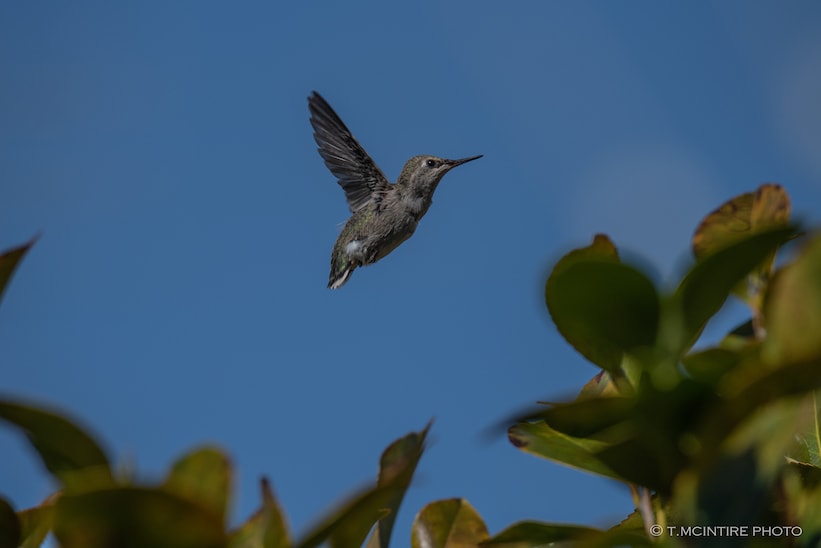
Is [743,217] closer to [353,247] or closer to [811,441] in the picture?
[811,441]

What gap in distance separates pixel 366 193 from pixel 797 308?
9.04 metres

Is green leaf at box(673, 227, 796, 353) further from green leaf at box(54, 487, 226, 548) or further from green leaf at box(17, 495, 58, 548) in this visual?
green leaf at box(17, 495, 58, 548)

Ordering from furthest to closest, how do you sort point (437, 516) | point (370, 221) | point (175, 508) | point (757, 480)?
1. point (370, 221)
2. point (437, 516)
3. point (757, 480)
4. point (175, 508)

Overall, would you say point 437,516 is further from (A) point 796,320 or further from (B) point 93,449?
(A) point 796,320

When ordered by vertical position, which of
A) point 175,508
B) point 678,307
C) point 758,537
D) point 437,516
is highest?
point 175,508

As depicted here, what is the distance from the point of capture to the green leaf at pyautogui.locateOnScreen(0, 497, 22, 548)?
1.31 meters

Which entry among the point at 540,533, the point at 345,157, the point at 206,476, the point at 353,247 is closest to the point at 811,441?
the point at 540,533

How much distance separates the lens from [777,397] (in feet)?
3.47

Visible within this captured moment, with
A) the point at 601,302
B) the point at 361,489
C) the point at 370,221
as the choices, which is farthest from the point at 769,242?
the point at 370,221

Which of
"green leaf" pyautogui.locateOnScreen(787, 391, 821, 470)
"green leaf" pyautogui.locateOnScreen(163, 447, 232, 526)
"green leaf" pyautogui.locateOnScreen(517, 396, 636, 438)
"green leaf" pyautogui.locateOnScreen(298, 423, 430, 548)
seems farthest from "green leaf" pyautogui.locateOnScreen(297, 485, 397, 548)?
"green leaf" pyautogui.locateOnScreen(787, 391, 821, 470)

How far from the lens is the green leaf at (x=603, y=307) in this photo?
3.71ft

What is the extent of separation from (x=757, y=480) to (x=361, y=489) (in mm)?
452

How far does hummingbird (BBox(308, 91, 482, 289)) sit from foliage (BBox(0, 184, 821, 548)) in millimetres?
7846

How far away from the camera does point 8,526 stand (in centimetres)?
133
